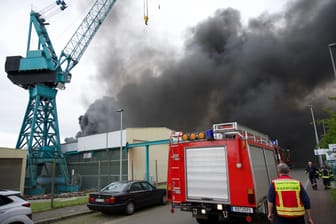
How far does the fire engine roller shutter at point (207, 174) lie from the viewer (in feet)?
18.3

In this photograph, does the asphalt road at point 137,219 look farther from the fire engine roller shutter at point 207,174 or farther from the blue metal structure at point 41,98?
the blue metal structure at point 41,98

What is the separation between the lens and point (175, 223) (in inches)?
280

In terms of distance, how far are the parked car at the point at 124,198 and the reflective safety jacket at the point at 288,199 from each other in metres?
6.20

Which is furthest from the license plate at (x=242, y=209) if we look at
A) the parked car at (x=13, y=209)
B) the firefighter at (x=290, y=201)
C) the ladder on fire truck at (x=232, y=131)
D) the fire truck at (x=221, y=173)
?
the parked car at (x=13, y=209)

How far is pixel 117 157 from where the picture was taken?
2639 centimetres

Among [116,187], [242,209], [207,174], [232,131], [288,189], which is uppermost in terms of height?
[232,131]

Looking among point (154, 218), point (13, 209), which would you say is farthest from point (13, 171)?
point (13, 209)

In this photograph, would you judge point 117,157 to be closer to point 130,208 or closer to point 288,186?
point 130,208

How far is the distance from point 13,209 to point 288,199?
229 inches

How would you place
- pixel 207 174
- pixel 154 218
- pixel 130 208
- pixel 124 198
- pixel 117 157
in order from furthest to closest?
pixel 117 157 < pixel 130 208 < pixel 124 198 < pixel 154 218 < pixel 207 174

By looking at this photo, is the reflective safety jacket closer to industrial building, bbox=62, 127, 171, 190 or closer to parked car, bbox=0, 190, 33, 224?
parked car, bbox=0, 190, 33, 224

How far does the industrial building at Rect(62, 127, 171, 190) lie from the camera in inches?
1009

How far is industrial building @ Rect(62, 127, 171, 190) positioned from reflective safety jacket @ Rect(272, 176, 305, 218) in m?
19.7

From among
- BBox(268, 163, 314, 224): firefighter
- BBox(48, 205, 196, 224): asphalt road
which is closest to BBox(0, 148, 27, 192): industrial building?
BBox(48, 205, 196, 224): asphalt road
